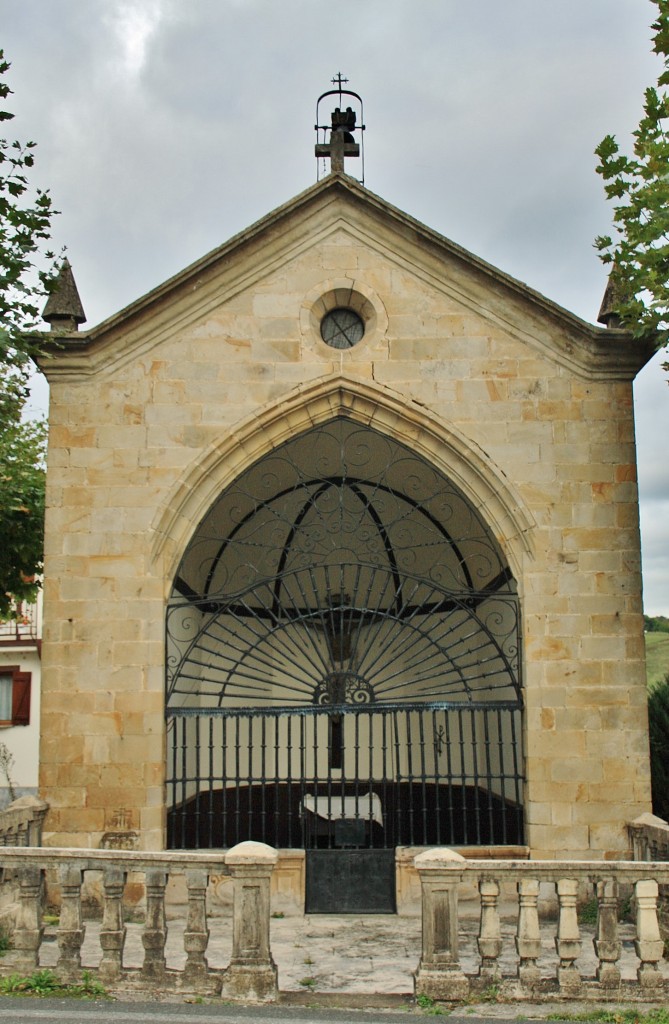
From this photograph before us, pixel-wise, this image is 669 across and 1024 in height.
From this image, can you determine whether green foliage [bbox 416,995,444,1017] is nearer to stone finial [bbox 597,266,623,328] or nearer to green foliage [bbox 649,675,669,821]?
green foliage [bbox 649,675,669,821]

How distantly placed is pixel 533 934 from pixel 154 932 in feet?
6.82

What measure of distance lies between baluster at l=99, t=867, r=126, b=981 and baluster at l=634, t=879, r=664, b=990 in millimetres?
2846

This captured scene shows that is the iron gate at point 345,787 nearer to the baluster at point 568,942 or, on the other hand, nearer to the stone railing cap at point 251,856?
the stone railing cap at point 251,856

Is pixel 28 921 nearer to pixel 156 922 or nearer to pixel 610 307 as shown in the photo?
pixel 156 922

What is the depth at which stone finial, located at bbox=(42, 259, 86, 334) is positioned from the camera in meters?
8.80

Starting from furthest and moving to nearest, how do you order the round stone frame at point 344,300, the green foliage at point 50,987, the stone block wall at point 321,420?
the round stone frame at point 344,300, the stone block wall at point 321,420, the green foliage at point 50,987

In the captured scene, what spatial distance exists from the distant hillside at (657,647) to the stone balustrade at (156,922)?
36.2 ft

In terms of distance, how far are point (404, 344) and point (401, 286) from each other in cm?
52

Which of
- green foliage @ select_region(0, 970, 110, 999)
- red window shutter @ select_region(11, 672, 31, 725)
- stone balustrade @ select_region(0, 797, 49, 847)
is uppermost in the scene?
red window shutter @ select_region(11, 672, 31, 725)

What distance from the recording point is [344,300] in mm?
8977

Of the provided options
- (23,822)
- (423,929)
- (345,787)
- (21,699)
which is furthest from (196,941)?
(21,699)

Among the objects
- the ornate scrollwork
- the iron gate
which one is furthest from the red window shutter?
the ornate scrollwork

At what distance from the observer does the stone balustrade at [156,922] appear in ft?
18.7

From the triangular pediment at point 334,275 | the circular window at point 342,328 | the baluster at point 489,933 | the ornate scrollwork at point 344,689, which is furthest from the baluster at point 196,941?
the circular window at point 342,328
